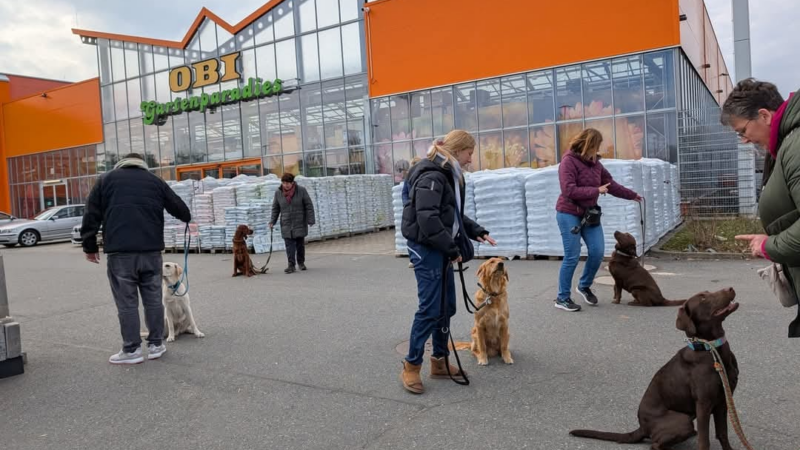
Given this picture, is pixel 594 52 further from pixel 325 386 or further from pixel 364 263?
pixel 325 386

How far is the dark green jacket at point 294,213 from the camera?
1101cm

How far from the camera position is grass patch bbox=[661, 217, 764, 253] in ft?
33.8

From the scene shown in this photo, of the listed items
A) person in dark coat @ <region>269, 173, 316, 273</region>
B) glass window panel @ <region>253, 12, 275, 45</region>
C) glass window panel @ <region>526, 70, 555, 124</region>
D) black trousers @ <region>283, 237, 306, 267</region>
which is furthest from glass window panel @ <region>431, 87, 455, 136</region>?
black trousers @ <region>283, 237, 306, 267</region>

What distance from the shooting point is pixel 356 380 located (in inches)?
182

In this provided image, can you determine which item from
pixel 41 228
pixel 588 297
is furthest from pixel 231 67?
pixel 588 297

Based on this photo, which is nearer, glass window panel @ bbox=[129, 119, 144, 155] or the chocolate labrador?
the chocolate labrador

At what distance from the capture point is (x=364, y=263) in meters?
11.7

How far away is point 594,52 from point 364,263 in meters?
10.5

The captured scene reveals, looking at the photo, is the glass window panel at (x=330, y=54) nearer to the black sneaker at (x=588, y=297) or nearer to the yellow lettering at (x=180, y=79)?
the yellow lettering at (x=180, y=79)

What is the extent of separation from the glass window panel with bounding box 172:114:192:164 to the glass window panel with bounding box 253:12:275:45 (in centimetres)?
572

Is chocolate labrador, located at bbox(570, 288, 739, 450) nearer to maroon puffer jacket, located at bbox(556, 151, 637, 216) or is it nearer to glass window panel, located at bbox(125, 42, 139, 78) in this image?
maroon puffer jacket, located at bbox(556, 151, 637, 216)

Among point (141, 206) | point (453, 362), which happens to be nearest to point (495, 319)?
point (453, 362)

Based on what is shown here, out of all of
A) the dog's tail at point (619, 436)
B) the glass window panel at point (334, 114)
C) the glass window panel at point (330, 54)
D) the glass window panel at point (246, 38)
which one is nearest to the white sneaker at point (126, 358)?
the dog's tail at point (619, 436)

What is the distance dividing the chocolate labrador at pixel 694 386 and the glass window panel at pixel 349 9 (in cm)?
2136
